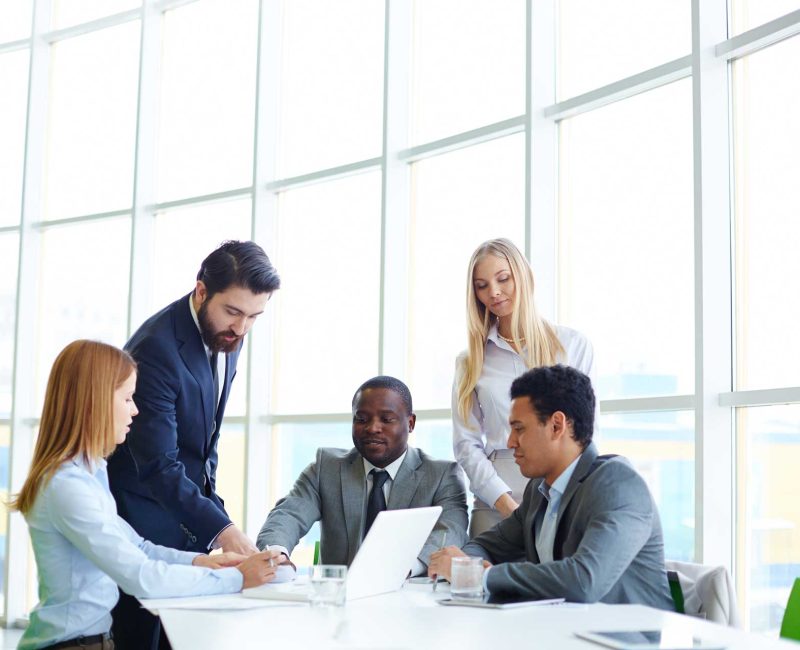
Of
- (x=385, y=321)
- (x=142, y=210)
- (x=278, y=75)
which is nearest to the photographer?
(x=385, y=321)

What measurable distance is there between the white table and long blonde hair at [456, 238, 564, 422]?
119cm

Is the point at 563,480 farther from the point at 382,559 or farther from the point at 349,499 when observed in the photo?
the point at 349,499

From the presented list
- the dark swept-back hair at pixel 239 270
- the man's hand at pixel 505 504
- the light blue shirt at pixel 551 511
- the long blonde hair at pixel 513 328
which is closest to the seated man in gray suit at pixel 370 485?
the man's hand at pixel 505 504

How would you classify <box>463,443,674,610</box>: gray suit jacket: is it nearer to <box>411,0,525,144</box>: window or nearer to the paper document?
the paper document

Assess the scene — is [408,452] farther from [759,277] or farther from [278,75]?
[278,75]

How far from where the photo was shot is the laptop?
2115mm

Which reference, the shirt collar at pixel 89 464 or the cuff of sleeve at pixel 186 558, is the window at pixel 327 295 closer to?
the cuff of sleeve at pixel 186 558

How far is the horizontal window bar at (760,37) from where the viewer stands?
3.53 m

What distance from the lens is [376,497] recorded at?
303cm

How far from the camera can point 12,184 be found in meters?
7.12

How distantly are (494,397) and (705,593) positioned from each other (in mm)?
1166

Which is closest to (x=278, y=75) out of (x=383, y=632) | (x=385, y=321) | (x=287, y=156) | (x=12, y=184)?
(x=287, y=156)

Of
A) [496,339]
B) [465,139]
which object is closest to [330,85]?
[465,139]

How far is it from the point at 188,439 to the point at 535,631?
1504 mm
